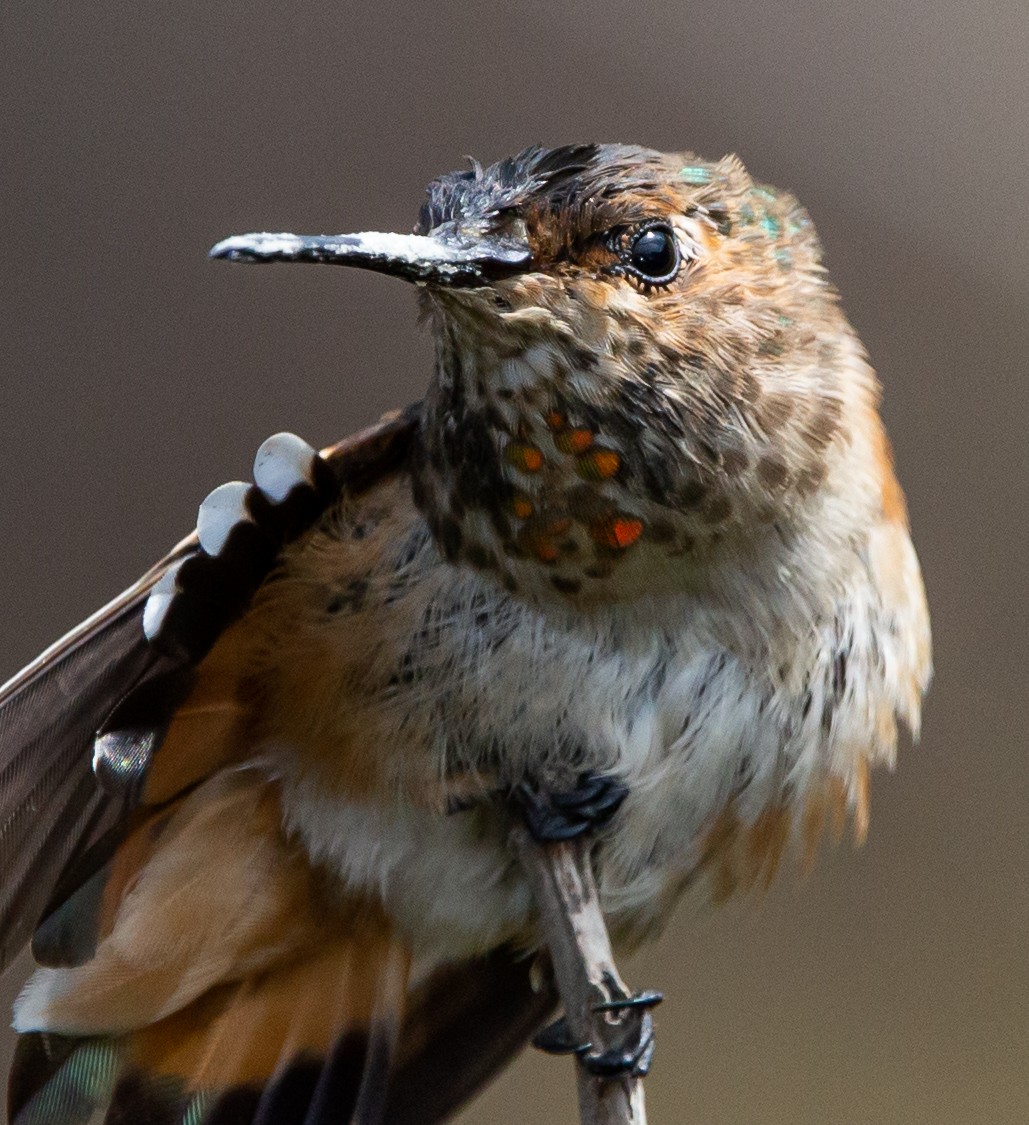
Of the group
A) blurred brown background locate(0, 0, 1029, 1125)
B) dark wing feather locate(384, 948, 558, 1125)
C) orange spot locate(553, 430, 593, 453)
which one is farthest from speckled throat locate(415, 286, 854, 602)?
blurred brown background locate(0, 0, 1029, 1125)

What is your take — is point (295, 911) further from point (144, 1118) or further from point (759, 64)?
point (759, 64)

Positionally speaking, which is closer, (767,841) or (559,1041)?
(559,1041)

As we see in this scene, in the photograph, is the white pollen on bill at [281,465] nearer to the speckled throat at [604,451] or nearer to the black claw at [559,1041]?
the speckled throat at [604,451]

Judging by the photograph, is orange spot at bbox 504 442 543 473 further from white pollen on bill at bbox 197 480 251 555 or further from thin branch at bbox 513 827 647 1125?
thin branch at bbox 513 827 647 1125

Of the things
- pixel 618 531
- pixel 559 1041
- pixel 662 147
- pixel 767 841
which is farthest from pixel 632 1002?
pixel 662 147

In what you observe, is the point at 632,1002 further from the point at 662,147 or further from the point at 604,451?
the point at 662,147

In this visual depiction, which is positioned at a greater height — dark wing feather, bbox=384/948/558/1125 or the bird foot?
the bird foot

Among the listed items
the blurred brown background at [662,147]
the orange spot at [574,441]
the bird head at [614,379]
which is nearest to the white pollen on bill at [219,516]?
the bird head at [614,379]

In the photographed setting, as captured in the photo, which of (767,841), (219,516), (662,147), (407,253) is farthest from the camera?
(662,147)
